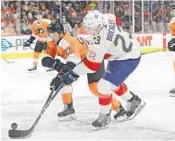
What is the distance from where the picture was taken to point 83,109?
15.9ft

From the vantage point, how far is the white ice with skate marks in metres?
3.74

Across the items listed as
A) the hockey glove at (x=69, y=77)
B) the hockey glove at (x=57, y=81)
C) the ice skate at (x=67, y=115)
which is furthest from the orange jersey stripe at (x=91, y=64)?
the ice skate at (x=67, y=115)

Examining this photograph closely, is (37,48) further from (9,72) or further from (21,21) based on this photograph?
(21,21)

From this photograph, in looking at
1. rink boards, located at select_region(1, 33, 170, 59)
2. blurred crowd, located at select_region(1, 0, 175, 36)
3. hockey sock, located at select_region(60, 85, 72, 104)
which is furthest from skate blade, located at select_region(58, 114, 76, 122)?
blurred crowd, located at select_region(1, 0, 175, 36)

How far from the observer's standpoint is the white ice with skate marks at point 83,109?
147 inches

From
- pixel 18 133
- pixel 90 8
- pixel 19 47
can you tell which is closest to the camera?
pixel 18 133

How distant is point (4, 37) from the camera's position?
35.8ft

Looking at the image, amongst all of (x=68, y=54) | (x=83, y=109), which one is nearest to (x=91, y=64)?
(x=68, y=54)

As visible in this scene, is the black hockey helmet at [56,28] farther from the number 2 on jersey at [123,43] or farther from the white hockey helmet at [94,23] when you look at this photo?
the number 2 on jersey at [123,43]

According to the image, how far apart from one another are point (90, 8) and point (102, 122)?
9152 mm

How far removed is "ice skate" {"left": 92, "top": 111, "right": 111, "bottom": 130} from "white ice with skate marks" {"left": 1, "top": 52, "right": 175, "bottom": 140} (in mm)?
44

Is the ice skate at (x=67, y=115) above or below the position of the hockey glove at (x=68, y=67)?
below

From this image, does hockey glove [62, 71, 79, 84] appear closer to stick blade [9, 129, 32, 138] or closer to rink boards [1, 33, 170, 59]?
stick blade [9, 129, 32, 138]

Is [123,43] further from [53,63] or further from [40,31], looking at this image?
[40,31]
